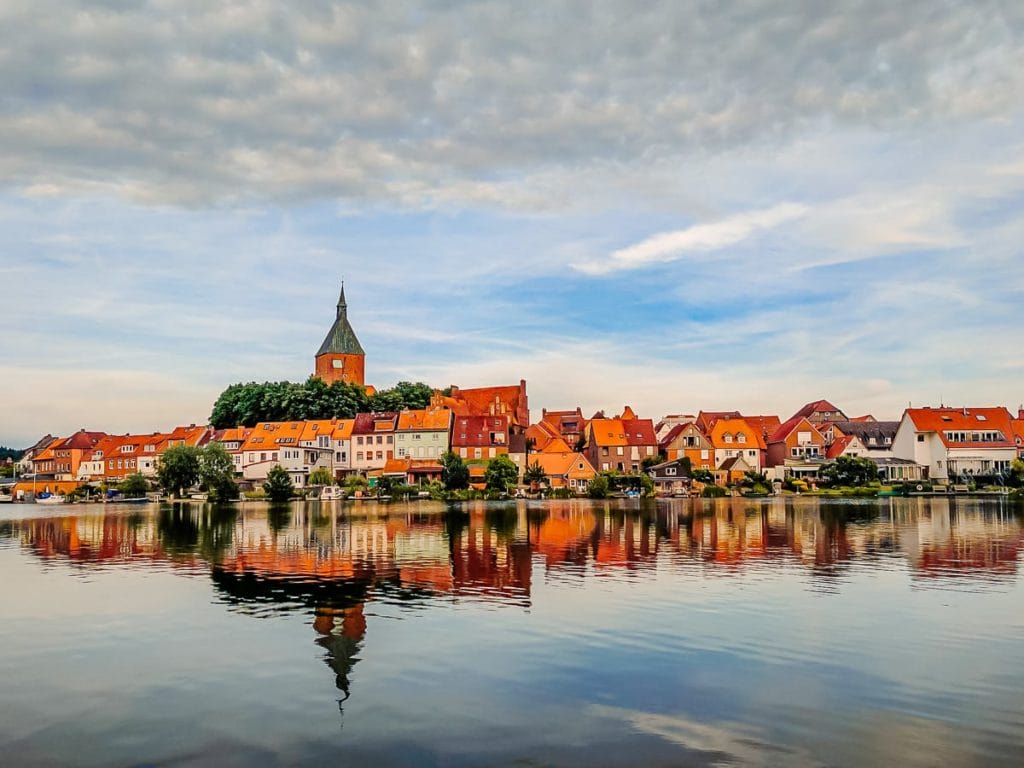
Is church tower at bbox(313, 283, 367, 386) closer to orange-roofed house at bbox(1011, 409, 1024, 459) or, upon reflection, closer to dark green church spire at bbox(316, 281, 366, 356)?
dark green church spire at bbox(316, 281, 366, 356)

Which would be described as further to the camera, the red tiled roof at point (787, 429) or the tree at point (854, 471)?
the red tiled roof at point (787, 429)

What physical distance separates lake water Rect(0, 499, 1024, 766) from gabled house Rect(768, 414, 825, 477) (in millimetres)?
66487

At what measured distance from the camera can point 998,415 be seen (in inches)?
3504

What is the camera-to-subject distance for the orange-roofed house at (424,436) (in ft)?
321

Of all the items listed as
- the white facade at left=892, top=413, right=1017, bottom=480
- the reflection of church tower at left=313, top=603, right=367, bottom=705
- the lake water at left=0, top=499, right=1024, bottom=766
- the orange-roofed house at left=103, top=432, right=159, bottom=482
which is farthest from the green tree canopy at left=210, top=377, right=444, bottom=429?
the reflection of church tower at left=313, top=603, right=367, bottom=705

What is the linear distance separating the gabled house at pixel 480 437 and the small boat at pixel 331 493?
1512 cm

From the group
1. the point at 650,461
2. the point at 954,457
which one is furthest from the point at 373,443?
the point at 954,457

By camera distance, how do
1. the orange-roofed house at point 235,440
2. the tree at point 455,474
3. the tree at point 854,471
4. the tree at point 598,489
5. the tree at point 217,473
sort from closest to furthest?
the tree at point 217,473 < the tree at point 598,489 < the tree at point 455,474 < the tree at point 854,471 < the orange-roofed house at point 235,440

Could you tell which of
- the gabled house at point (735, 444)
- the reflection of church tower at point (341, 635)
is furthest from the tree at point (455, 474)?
the reflection of church tower at point (341, 635)

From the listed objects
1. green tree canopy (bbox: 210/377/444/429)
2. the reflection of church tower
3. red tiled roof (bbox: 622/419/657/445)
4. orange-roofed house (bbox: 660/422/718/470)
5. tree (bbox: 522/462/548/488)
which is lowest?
the reflection of church tower

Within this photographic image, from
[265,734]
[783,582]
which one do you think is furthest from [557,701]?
[783,582]

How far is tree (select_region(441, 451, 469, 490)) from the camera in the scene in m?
84.0

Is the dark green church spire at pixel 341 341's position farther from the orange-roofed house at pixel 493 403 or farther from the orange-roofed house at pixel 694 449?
the orange-roofed house at pixel 694 449

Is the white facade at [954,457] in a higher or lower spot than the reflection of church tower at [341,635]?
higher
